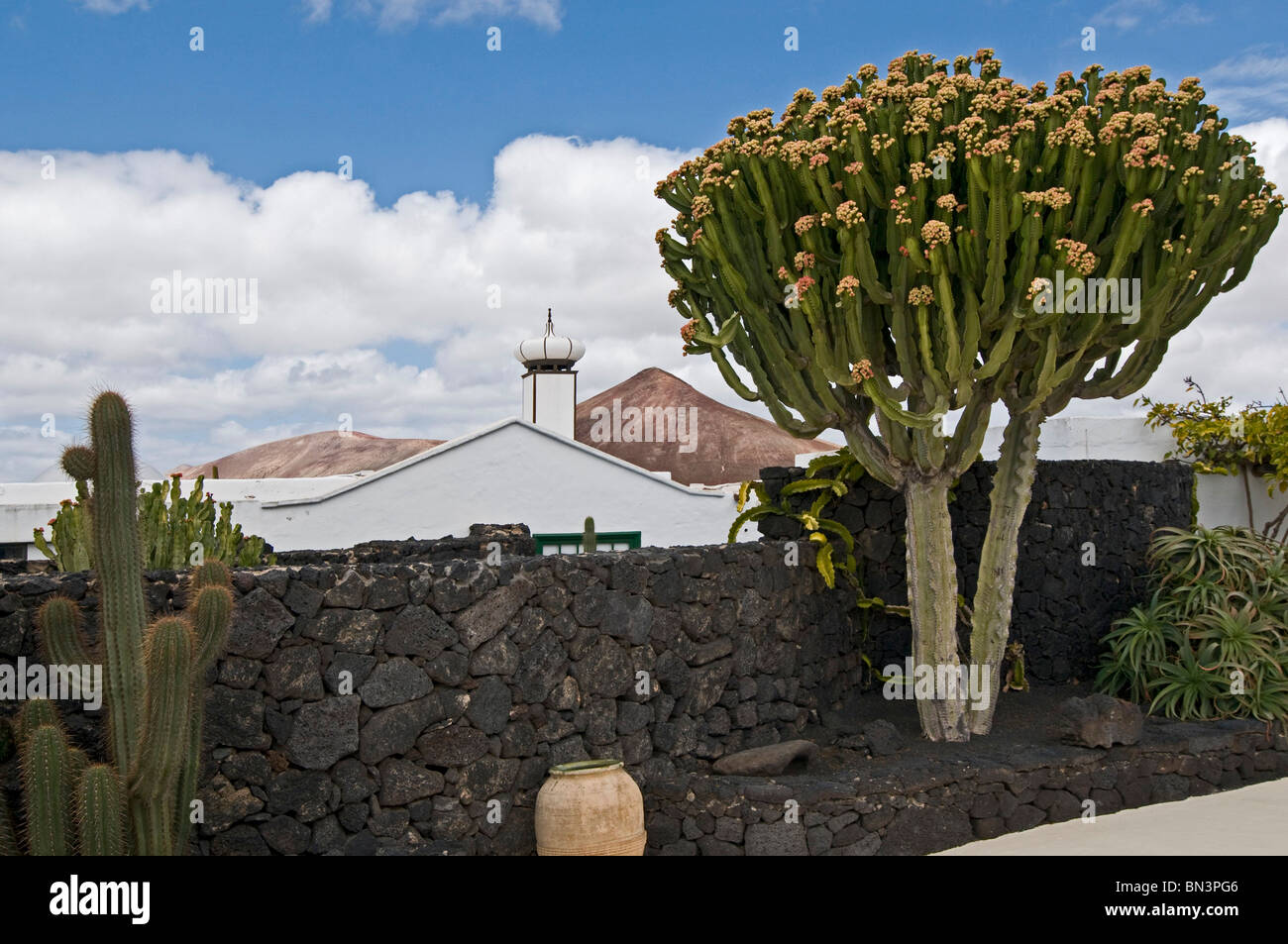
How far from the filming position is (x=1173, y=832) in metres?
7.91

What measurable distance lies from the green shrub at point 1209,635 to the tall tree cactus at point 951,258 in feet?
6.84

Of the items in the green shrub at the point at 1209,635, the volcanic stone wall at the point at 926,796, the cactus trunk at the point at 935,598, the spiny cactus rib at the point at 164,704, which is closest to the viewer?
the spiny cactus rib at the point at 164,704

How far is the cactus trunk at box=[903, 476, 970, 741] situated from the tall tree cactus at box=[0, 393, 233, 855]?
18.3 ft

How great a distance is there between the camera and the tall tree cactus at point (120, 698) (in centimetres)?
506

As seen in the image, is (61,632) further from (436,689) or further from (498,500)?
(498,500)

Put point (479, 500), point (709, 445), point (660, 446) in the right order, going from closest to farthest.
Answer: point (479, 500) < point (660, 446) < point (709, 445)

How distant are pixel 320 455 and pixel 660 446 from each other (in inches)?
688

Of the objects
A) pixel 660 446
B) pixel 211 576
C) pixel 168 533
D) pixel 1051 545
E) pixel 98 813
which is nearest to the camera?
pixel 98 813

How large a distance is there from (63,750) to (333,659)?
5.11 ft

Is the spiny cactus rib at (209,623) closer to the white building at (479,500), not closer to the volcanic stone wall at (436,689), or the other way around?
the volcanic stone wall at (436,689)

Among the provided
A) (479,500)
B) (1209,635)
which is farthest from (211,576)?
(479,500)

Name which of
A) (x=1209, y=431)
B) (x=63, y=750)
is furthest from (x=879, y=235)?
(x=1209, y=431)

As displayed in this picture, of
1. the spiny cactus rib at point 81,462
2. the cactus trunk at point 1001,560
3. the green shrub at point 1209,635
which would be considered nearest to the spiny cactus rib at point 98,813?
the spiny cactus rib at point 81,462

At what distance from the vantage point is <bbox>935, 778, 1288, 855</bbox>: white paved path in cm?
745
